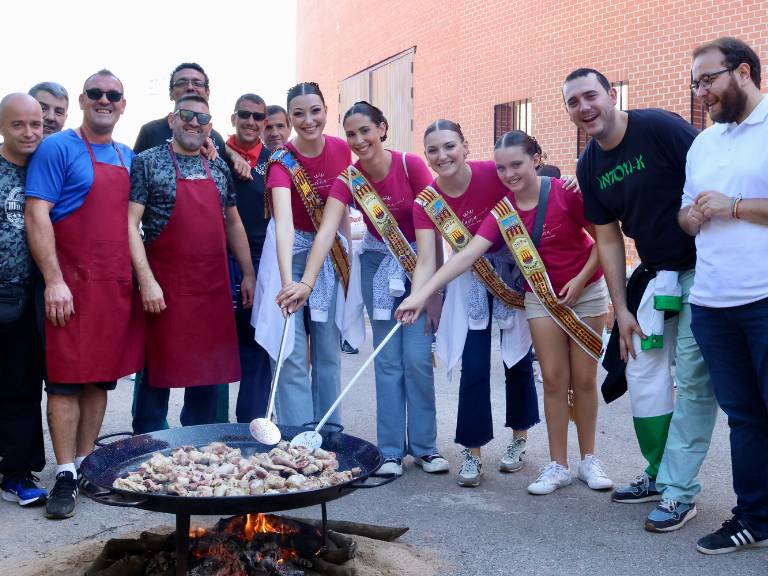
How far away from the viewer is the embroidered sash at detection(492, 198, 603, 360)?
455cm

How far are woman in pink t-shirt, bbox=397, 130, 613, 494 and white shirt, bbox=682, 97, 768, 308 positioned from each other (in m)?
0.88

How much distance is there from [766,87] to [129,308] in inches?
262

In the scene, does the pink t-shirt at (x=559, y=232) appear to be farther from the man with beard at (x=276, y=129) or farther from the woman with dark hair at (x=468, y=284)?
the man with beard at (x=276, y=129)

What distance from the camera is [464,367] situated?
493cm

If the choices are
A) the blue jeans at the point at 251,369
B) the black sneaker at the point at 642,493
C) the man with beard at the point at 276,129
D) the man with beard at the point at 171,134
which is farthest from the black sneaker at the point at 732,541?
the man with beard at the point at 276,129

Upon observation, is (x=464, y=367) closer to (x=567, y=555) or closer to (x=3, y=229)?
(x=567, y=555)

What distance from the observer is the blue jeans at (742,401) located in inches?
146

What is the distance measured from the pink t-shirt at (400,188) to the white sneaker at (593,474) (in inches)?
62.1

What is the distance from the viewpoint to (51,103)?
5.55 meters

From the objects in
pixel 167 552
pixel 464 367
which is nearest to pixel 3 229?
pixel 167 552

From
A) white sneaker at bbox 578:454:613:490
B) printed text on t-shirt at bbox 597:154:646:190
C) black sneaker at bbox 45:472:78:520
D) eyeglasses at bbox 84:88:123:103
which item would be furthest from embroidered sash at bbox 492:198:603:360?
black sneaker at bbox 45:472:78:520

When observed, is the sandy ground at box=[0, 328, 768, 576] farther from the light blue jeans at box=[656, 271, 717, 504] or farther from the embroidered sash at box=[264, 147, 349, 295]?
the embroidered sash at box=[264, 147, 349, 295]

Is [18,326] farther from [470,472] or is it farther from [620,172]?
[620,172]

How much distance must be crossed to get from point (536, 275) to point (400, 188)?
929 millimetres
